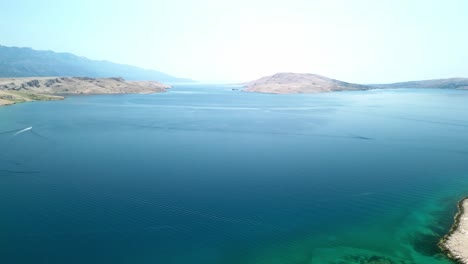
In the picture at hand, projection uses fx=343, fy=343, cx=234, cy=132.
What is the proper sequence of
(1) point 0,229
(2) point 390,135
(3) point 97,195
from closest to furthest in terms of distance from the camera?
(1) point 0,229, (3) point 97,195, (2) point 390,135

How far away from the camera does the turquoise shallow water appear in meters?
22.5

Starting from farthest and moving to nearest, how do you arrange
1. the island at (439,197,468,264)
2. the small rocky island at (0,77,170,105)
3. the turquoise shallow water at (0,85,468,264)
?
the small rocky island at (0,77,170,105)
the turquoise shallow water at (0,85,468,264)
the island at (439,197,468,264)

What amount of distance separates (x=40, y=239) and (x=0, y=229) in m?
3.74

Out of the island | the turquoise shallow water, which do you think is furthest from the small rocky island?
the island

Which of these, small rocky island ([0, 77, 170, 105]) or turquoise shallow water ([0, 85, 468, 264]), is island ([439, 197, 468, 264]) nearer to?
turquoise shallow water ([0, 85, 468, 264])

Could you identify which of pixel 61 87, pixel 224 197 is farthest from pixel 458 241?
pixel 61 87

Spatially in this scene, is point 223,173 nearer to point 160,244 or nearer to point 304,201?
point 304,201

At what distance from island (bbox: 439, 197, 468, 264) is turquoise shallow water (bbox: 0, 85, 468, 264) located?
739mm

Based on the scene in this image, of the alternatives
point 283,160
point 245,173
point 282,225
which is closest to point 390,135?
point 283,160

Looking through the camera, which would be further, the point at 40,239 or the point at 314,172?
the point at 314,172

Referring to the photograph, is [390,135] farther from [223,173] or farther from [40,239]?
[40,239]

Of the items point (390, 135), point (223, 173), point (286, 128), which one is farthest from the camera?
point (286, 128)

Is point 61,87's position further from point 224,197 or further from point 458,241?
point 458,241

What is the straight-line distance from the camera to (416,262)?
2170 cm
